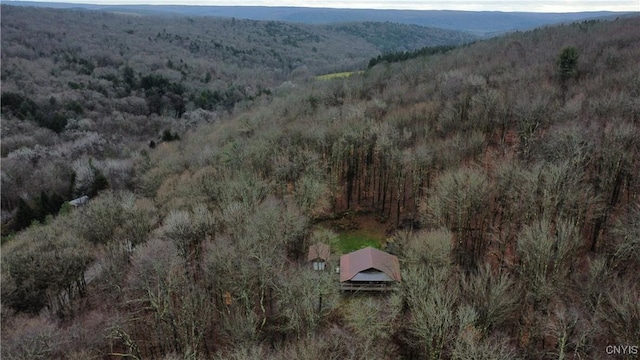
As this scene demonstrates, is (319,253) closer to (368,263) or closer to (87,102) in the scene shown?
(368,263)

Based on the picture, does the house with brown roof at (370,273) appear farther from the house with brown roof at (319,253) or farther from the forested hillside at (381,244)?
the house with brown roof at (319,253)

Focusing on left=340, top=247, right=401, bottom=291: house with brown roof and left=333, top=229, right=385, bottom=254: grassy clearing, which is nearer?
left=340, top=247, right=401, bottom=291: house with brown roof

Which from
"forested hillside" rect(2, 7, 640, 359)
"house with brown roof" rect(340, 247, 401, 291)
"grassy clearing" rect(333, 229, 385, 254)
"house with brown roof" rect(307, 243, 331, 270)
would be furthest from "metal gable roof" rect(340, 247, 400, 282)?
"grassy clearing" rect(333, 229, 385, 254)

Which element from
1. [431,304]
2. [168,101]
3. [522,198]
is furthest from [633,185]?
[168,101]

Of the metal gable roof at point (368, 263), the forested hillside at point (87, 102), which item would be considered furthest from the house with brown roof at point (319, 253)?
the forested hillside at point (87, 102)

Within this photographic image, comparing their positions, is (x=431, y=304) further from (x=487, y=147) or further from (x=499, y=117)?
(x=499, y=117)

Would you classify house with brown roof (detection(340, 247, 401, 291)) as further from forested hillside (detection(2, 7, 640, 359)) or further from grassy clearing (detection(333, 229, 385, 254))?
grassy clearing (detection(333, 229, 385, 254))
